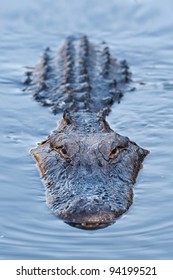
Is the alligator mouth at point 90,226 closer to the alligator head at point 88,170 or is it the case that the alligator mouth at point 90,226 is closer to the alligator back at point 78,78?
the alligator head at point 88,170

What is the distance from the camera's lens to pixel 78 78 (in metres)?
11.4

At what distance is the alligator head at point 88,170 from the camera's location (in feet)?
24.5

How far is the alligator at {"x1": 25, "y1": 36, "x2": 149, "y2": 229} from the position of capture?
25.0 ft

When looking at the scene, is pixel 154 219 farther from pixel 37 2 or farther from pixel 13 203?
pixel 37 2

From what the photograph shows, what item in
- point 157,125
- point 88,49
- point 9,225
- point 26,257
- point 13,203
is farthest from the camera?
point 88,49

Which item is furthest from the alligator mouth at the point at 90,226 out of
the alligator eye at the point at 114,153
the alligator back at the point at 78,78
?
the alligator back at the point at 78,78

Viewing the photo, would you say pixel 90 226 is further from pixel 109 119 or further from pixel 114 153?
pixel 109 119

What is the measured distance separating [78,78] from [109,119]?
3.89 ft

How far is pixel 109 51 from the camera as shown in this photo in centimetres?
1327

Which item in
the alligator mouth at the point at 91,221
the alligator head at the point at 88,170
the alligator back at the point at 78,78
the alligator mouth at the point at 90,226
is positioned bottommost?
the alligator mouth at the point at 90,226

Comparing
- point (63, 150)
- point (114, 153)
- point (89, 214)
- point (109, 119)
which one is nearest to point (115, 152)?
point (114, 153)

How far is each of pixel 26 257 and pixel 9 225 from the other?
0.73m

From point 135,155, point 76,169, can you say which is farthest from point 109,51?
point 76,169

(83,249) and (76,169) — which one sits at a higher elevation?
(76,169)
